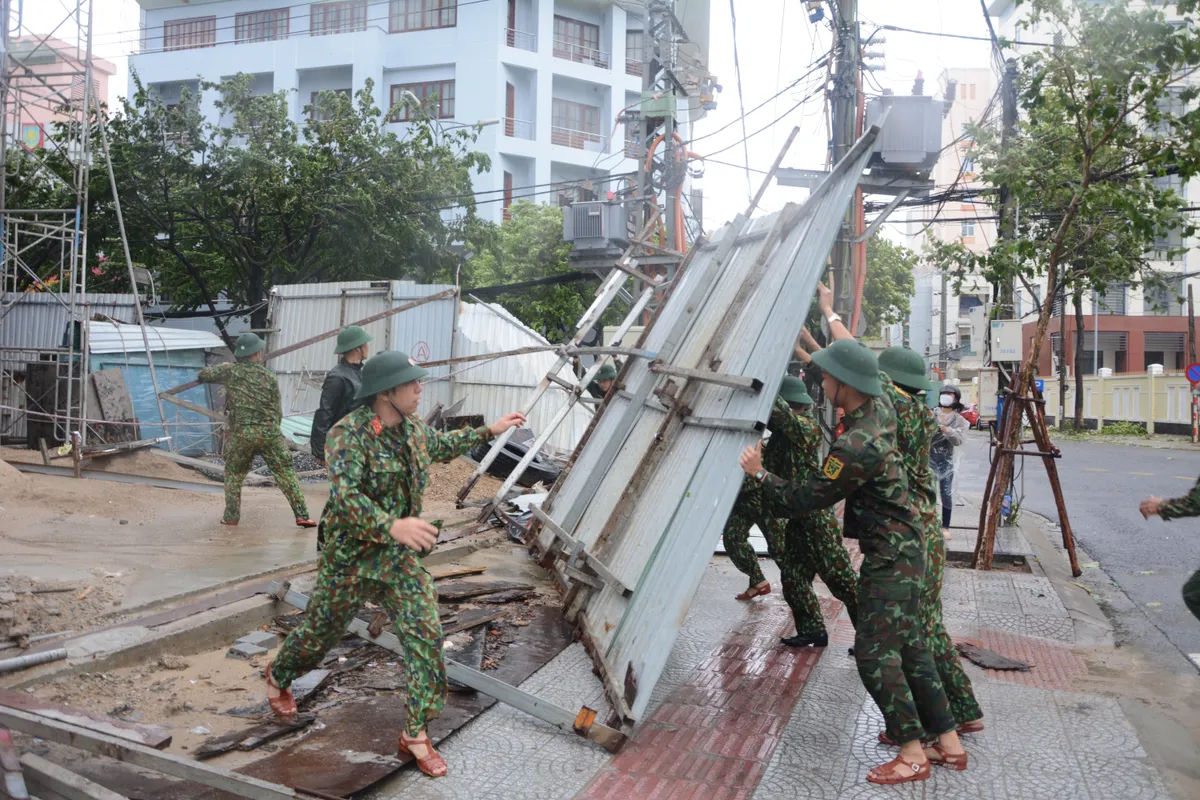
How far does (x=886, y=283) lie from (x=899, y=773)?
3854 cm

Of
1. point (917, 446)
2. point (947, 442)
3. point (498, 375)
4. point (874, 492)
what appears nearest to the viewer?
point (874, 492)

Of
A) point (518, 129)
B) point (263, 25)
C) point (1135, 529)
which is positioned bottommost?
point (1135, 529)

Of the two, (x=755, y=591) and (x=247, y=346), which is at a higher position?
(x=247, y=346)

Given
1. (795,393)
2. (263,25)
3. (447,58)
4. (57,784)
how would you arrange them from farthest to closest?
(263,25), (447,58), (795,393), (57,784)

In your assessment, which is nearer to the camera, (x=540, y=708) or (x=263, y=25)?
(x=540, y=708)

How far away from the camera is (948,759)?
4.16 m

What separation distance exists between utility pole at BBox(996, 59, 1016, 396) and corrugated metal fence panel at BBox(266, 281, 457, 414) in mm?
Answer: 8273

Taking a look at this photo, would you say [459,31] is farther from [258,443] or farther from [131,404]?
[258,443]

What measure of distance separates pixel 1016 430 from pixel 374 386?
6.74 meters

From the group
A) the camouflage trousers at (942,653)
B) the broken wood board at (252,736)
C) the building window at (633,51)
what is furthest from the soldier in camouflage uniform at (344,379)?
the building window at (633,51)

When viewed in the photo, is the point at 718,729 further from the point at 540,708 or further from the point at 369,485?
the point at 369,485

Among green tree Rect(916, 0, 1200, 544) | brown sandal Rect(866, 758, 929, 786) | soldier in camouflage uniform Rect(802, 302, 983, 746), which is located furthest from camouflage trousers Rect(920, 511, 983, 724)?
green tree Rect(916, 0, 1200, 544)

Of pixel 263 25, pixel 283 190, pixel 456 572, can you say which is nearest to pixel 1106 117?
pixel 456 572

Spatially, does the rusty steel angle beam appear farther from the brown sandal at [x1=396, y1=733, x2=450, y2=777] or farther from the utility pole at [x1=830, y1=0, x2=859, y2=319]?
the utility pole at [x1=830, y1=0, x2=859, y2=319]
